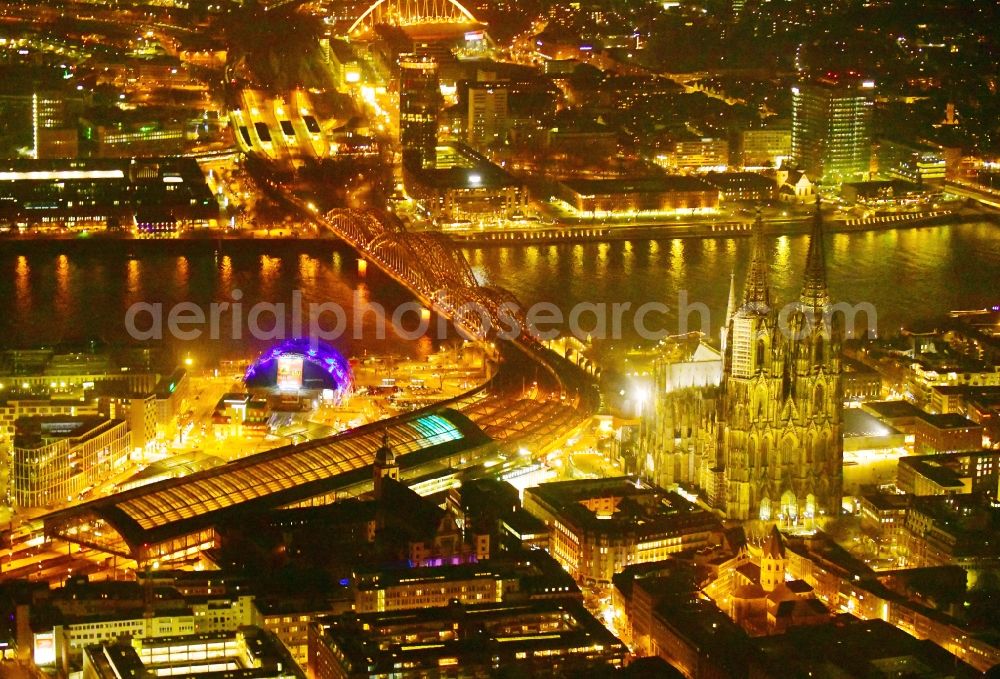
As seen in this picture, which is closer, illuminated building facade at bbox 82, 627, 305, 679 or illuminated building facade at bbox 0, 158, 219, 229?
illuminated building facade at bbox 82, 627, 305, 679

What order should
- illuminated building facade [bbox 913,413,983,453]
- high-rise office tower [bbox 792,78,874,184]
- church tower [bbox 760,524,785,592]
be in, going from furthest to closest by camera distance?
high-rise office tower [bbox 792,78,874,184] → illuminated building facade [bbox 913,413,983,453] → church tower [bbox 760,524,785,592]

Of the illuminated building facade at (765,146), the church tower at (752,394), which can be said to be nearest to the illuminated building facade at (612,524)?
the church tower at (752,394)

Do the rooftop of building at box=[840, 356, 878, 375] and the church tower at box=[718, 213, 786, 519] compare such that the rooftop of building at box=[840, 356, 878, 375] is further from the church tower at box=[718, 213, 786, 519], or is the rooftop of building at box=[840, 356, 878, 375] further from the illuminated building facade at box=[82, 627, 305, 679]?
the illuminated building facade at box=[82, 627, 305, 679]

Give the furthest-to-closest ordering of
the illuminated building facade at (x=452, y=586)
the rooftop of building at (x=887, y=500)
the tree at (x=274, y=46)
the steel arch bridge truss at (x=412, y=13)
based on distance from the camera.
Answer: the steel arch bridge truss at (x=412, y=13)
the tree at (x=274, y=46)
the rooftop of building at (x=887, y=500)
the illuminated building facade at (x=452, y=586)

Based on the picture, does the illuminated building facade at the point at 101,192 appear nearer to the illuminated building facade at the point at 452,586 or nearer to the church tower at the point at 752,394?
the church tower at the point at 752,394

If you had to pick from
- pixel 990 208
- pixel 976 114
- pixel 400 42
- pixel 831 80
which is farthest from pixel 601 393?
pixel 400 42

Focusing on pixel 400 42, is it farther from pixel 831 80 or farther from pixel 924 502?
pixel 924 502

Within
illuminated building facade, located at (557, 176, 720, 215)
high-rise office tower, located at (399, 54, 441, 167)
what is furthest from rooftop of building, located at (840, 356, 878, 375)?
high-rise office tower, located at (399, 54, 441, 167)
